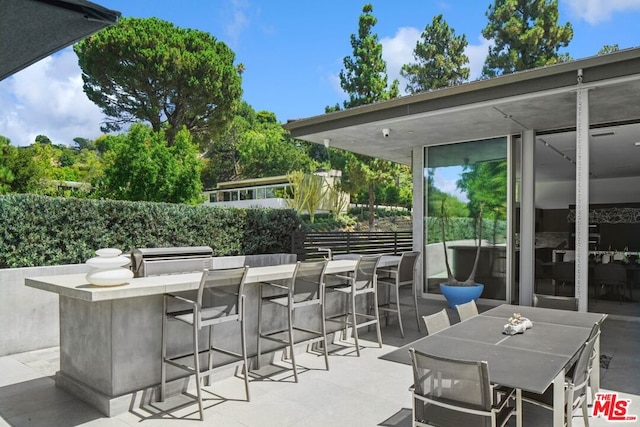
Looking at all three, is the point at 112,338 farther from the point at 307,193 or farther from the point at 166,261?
the point at 307,193

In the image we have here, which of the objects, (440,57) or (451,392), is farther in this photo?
(440,57)

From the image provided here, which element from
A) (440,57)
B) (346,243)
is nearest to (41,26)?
(346,243)

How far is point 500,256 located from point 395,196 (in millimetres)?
23327

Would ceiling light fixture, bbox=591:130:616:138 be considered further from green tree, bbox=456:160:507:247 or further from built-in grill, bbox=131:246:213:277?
built-in grill, bbox=131:246:213:277

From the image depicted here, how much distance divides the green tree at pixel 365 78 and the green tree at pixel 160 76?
4966 millimetres

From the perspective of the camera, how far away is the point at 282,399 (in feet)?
10.5

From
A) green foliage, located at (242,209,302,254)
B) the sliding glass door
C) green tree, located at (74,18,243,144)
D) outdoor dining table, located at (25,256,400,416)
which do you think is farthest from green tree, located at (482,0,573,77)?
outdoor dining table, located at (25,256,400,416)

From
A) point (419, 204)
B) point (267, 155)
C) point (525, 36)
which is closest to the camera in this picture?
point (419, 204)

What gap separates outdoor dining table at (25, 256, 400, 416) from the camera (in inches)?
115

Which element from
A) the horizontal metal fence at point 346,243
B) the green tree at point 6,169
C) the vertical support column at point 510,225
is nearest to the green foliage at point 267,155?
the horizontal metal fence at point 346,243

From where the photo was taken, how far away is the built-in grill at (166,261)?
3.60 metres

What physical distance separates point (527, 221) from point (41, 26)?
651 centimetres

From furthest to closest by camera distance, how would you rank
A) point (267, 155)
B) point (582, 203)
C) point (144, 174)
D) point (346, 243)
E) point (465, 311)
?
point (267, 155) → point (144, 174) → point (346, 243) → point (582, 203) → point (465, 311)

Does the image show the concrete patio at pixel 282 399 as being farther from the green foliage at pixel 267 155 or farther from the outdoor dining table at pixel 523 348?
the green foliage at pixel 267 155
